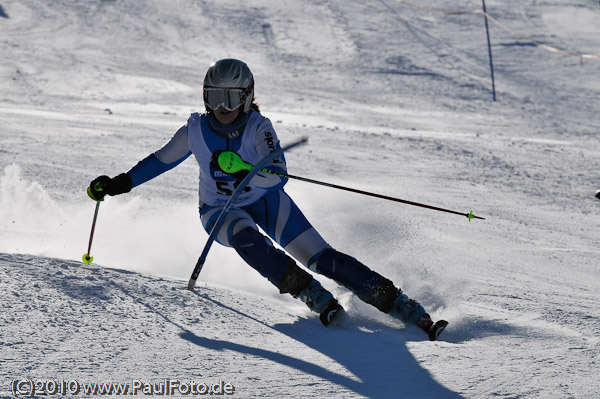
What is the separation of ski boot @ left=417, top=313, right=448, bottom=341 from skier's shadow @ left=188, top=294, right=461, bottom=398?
4cm

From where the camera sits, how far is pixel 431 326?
11.9 ft

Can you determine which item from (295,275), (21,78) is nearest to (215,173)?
(295,275)

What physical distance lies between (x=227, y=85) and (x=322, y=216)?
2160 mm

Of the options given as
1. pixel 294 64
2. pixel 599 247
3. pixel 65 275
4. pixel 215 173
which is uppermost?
pixel 215 173

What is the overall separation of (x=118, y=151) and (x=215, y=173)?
5242mm

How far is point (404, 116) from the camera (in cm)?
1327

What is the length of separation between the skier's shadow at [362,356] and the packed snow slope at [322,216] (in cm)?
1

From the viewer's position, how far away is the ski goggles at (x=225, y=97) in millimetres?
4004

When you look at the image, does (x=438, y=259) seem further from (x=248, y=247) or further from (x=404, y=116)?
(x=404, y=116)

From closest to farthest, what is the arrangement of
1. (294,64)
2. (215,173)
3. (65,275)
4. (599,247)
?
1. (65,275)
2. (215,173)
3. (599,247)
4. (294,64)

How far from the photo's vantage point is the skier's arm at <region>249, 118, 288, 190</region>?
3.99 meters

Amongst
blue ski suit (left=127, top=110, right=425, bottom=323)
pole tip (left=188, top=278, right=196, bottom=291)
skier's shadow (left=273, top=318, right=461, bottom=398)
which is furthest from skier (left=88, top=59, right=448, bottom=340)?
pole tip (left=188, top=278, right=196, bottom=291)

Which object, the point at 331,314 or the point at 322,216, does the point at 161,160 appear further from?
the point at 322,216

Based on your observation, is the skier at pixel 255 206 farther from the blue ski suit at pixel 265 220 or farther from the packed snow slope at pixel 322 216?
the packed snow slope at pixel 322 216
